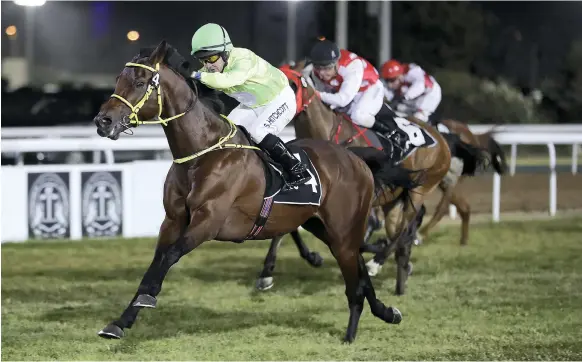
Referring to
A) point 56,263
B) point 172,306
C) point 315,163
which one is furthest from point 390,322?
point 56,263

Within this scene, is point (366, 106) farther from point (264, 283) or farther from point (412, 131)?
point (264, 283)

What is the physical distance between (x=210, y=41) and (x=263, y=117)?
2.02 feet

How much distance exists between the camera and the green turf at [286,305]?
5.38m

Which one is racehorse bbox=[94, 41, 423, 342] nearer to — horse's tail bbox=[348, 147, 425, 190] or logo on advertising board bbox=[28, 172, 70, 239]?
horse's tail bbox=[348, 147, 425, 190]

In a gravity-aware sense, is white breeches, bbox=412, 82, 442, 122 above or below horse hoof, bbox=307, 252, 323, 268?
above

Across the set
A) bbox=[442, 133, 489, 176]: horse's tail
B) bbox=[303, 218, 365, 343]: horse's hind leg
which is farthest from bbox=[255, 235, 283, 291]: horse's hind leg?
bbox=[442, 133, 489, 176]: horse's tail

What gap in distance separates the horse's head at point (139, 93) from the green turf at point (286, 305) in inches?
48.6

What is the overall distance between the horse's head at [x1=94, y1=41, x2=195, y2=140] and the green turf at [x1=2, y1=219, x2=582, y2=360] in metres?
1.23

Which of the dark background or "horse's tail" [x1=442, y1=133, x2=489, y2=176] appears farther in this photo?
the dark background

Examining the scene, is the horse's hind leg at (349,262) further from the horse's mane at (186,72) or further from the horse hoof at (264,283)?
the horse hoof at (264,283)

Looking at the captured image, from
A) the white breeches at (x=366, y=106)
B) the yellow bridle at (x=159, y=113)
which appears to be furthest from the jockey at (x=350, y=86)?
the yellow bridle at (x=159, y=113)

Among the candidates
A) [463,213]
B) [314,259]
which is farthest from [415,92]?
[314,259]

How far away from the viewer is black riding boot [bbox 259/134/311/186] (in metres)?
5.43

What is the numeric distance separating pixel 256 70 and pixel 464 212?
490 cm
